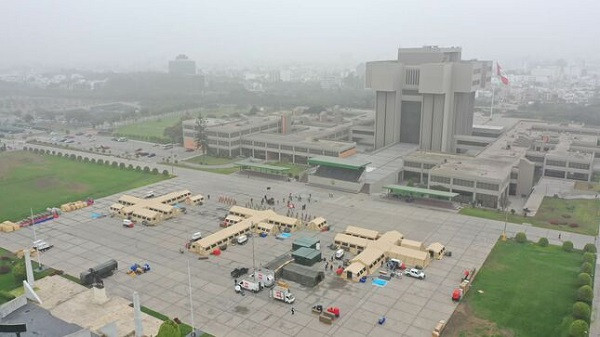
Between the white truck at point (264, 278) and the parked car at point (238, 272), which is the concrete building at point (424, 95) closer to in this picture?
the parked car at point (238, 272)

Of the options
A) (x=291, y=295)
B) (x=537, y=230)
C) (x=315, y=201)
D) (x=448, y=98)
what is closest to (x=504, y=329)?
(x=291, y=295)

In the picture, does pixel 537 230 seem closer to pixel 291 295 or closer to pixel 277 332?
pixel 291 295

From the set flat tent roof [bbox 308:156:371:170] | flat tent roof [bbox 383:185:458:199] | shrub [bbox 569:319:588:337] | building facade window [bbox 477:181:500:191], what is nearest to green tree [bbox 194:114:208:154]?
flat tent roof [bbox 308:156:371:170]

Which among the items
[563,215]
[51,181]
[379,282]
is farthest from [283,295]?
[51,181]

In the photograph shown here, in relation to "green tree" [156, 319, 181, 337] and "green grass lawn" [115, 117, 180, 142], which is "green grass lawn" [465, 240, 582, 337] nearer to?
"green tree" [156, 319, 181, 337]

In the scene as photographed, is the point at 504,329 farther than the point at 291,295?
No

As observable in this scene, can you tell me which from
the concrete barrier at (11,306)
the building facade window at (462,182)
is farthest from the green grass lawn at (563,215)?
the concrete barrier at (11,306)

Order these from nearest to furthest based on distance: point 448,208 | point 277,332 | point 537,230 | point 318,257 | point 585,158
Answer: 1. point 277,332
2. point 318,257
3. point 537,230
4. point 448,208
5. point 585,158
